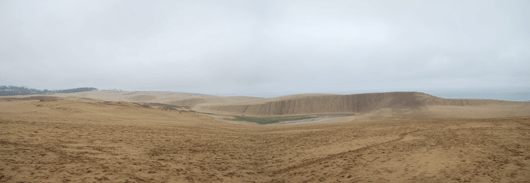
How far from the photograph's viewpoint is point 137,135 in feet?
A: 39.0

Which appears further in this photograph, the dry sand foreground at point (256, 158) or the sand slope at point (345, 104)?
the sand slope at point (345, 104)

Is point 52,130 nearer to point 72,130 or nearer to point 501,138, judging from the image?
point 72,130

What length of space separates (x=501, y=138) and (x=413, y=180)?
22.4 feet

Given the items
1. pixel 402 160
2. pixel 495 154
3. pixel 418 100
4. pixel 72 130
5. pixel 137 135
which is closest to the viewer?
pixel 495 154

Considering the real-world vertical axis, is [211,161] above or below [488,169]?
below

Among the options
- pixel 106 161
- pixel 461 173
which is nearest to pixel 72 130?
pixel 106 161

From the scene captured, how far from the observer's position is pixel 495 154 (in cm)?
772

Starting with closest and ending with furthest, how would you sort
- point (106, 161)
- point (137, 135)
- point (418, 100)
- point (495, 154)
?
point (106, 161), point (495, 154), point (137, 135), point (418, 100)

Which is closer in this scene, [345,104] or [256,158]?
[256,158]

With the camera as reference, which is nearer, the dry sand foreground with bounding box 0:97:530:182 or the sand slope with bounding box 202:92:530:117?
the dry sand foreground with bounding box 0:97:530:182

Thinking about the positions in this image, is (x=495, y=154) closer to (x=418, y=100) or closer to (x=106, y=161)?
(x=106, y=161)

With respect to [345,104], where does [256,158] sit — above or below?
below

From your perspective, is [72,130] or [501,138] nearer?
[501,138]

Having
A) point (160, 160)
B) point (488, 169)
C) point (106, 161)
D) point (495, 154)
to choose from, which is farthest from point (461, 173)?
point (106, 161)
